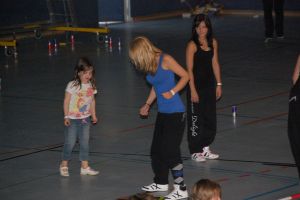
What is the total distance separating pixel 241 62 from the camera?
1938 cm

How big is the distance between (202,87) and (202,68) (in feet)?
0.84

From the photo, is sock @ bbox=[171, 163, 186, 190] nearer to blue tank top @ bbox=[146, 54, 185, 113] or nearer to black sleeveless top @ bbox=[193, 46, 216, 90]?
blue tank top @ bbox=[146, 54, 185, 113]

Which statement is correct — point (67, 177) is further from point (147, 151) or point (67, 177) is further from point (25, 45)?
point (25, 45)

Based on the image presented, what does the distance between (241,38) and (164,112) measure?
15430mm

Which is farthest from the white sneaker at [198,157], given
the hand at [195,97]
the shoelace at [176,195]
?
the shoelace at [176,195]

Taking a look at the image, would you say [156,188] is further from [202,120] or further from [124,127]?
[124,127]

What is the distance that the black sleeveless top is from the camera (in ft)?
33.9

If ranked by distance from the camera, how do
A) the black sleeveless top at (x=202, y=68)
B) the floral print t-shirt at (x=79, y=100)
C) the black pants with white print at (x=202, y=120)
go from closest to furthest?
1. the floral print t-shirt at (x=79, y=100)
2. the black sleeveless top at (x=202, y=68)
3. the black pants with white print at (x=202, y=120)

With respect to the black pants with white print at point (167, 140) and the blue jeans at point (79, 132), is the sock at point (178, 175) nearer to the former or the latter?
the black pants with white print at point (167, 140)

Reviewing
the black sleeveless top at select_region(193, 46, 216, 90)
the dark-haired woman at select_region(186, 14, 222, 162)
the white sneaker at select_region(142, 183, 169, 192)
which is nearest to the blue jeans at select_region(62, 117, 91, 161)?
the white sneaker at select_region(142, 183, 169, 192)

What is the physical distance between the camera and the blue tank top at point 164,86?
8797mm

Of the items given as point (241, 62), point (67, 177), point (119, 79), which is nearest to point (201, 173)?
point (67, 177)

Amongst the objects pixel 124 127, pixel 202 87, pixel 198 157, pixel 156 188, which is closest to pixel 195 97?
pixel 202 87

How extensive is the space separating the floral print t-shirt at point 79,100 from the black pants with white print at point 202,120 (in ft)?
4.96
